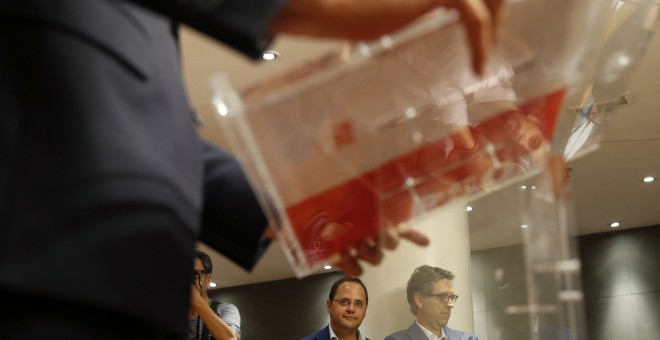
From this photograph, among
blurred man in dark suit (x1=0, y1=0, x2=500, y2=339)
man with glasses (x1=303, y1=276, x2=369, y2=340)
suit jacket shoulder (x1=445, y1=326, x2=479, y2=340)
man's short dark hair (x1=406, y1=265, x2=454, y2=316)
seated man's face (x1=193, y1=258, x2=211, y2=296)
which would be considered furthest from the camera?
seated man's face (x1=193, y1=258, x2=211, y2=296)

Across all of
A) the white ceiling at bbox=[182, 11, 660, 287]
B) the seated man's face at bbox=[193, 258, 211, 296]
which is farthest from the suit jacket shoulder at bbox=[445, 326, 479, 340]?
the seated man's face at bbox=[193, 258, 211, 296]

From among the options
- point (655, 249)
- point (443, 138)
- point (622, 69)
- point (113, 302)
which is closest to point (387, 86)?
point (443, 138)

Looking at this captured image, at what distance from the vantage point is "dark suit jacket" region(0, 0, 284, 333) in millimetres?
509

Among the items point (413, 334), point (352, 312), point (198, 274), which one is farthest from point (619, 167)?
point (413, 334)

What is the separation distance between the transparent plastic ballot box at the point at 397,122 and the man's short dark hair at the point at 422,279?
7 cm

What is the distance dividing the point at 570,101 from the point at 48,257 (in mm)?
452

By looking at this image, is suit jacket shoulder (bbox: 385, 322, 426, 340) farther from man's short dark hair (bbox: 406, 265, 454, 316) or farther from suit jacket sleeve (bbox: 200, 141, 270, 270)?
suit jacket sleeve (bbox: 200, 141, 270, 270)

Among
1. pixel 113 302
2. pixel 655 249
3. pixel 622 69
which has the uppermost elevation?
pixel 655 249

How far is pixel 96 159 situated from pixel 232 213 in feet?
0.83

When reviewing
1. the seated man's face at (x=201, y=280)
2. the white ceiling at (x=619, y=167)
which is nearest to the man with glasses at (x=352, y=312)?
the white ceiling at (x=619, y=167)

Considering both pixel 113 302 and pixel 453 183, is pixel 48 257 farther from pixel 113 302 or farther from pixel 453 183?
pixel 453 183

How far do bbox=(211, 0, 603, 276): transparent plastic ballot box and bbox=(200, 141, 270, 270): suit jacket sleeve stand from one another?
12 centimetres

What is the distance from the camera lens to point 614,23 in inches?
51.4

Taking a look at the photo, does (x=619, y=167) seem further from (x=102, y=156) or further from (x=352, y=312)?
(x=102, y=156)
